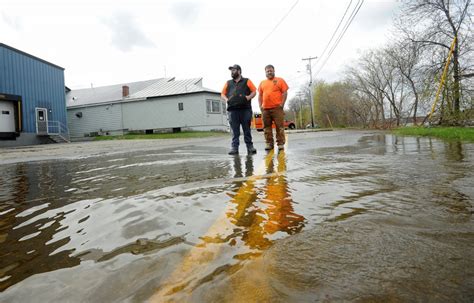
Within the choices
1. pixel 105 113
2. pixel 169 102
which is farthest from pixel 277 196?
pixel 105 113

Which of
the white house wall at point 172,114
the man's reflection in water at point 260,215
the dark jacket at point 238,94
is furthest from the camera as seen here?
the white house wall at point 172,114

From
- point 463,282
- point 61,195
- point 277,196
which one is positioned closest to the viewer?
point 463,282

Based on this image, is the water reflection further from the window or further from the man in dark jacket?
the window

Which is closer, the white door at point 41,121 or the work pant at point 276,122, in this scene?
the work pant at point 276,122

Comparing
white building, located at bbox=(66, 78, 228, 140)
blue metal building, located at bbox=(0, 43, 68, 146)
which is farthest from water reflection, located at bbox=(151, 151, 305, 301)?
white building, located at bbox=(66, 78, 228, 140)

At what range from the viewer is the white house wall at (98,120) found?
109ft

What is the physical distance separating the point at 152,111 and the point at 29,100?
11.3 m

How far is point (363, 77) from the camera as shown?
3903cm

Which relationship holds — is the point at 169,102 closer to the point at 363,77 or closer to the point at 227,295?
the point at 363,77

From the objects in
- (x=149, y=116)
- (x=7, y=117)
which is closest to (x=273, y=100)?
(x=7, y=117)

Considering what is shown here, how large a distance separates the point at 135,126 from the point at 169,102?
4644 mm

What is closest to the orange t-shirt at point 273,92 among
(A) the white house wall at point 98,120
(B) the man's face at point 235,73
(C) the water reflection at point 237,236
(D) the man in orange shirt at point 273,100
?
(D) the man in orange shirt at point 273,100

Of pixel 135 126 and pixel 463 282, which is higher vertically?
pixel 135 126

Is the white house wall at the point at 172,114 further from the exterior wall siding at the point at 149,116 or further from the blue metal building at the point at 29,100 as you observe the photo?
the blue metal building at the point at 29,100
